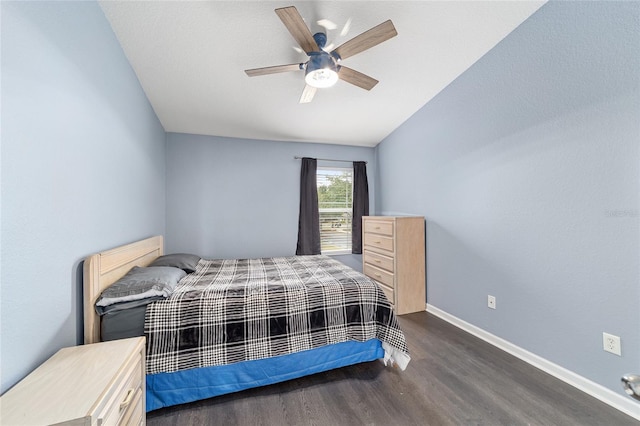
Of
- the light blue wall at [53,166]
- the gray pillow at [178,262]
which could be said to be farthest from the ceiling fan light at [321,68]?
the gray pillow at [178,262]

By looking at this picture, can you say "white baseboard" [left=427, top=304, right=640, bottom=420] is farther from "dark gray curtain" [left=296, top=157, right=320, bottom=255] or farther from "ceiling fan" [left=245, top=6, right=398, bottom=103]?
"ceiling fan" [left=245, top=6, right=398, bottom=103]

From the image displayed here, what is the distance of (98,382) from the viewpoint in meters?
0.85

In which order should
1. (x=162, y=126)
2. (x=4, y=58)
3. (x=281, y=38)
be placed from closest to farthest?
1. (x=4, y=58)
2. (x=281, y=38)
3. (x=162, y=126)

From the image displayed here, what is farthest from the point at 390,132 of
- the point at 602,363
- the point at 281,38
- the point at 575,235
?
the point at 602,363

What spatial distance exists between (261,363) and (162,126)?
322cm

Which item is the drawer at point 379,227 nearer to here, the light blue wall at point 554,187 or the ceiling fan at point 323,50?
the light blue wall at point 554,187

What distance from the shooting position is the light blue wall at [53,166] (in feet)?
2.74

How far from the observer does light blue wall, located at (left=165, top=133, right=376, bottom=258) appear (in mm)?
3355

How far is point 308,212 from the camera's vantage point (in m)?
3.85

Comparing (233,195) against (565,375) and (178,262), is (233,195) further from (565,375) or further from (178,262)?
(565,375)

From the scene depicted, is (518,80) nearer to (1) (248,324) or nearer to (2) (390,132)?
(2) (390,132)

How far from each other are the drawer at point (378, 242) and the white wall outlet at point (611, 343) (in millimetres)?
1700

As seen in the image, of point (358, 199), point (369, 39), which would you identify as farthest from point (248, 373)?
point (358, 199)

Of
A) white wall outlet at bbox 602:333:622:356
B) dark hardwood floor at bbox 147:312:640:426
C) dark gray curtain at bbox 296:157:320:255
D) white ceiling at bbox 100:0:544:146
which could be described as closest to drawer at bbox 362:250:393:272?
dark gray curtain at bbox 296:157:320:255
